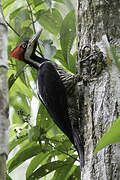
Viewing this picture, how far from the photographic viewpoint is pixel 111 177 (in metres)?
1.65

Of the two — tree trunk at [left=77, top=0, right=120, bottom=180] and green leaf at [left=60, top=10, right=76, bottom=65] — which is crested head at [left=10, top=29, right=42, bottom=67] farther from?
tree trunk at [left=77, top=0, right=120, bottom=180]

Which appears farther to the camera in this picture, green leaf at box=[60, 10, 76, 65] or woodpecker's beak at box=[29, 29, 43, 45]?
woodpecker's beak at box=[29, 29, 43, 45]

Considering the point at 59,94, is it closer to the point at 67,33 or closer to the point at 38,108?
the point at 38,108

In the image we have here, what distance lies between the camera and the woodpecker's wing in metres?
2.28

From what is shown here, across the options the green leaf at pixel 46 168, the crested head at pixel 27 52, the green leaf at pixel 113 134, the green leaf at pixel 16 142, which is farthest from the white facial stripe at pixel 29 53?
the green leaf at pixel 113 134

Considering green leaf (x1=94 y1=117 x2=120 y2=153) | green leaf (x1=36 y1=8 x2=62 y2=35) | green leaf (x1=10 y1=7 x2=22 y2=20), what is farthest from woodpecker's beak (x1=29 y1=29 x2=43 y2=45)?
green leaf (x1=94 y1=117 x2=120 y2=153)

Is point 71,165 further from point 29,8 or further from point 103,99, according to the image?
point 29,8

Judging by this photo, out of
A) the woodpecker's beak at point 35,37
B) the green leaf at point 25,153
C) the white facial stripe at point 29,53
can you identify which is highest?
the woodpecker's beak at point 35,37

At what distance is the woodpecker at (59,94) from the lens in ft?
7.36

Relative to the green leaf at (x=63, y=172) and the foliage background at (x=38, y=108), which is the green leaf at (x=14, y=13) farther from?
the green leaf at (x=63, y=172)

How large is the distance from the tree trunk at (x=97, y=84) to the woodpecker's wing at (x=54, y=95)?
178 mm

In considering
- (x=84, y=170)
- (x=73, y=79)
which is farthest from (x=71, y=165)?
(x=73, y=79)

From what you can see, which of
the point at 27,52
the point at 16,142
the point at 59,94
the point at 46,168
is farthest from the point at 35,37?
the point at 46,168

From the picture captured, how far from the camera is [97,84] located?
2029mm
